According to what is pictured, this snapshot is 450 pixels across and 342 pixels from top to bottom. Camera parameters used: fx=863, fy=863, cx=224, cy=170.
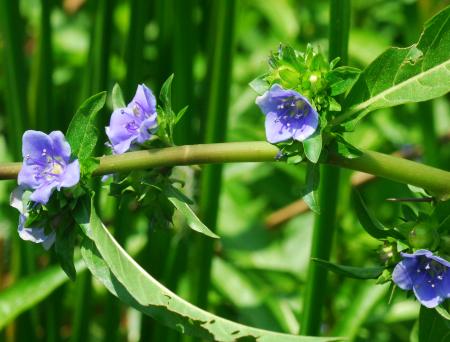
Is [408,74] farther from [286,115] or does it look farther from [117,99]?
[117,99]

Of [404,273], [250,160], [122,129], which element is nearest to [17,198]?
[122,129]

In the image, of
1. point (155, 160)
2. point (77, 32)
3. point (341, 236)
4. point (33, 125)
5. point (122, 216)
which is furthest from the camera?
point (77, 32)

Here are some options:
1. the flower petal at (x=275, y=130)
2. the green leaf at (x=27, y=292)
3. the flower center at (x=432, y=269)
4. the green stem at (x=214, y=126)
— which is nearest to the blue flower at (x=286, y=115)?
the flower petal at (x=275, y=130)

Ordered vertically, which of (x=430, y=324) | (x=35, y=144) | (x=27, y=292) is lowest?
(x=27, y=292)

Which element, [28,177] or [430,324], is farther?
[430,324]

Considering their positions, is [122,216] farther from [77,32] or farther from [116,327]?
[77,32]

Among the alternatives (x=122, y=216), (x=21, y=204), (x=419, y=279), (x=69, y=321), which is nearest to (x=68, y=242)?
(x=21, y=204)
